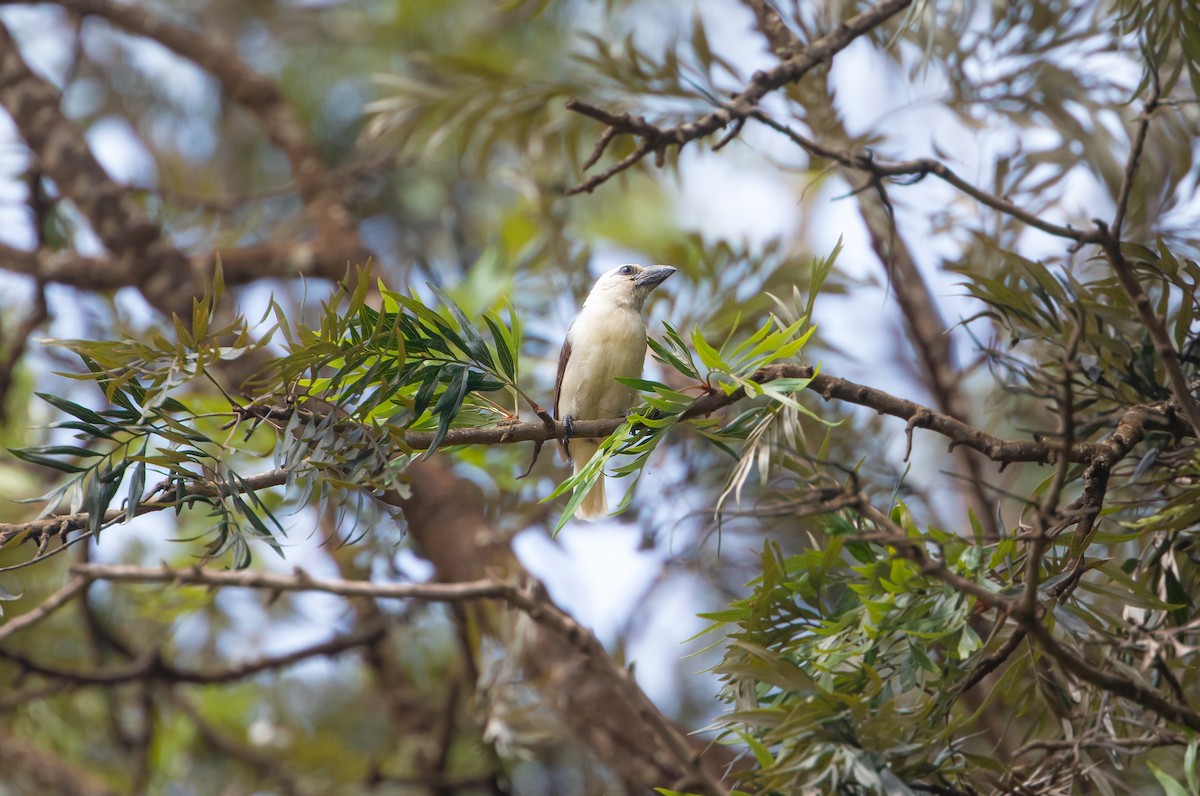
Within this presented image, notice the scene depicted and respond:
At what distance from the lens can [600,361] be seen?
142 inches

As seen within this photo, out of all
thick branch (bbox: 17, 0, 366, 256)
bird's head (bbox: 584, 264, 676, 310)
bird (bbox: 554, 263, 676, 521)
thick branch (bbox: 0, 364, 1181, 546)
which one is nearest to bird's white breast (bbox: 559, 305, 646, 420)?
bird (bbox: 554, 263, 676, 521)

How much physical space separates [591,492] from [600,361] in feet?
2.04

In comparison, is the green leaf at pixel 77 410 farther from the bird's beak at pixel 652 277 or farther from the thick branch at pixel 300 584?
the bird's beak at pixel 652 277

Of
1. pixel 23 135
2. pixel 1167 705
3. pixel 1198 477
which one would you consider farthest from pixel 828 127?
pixel 23 135

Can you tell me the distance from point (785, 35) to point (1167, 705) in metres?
2.24

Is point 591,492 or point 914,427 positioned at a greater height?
point 591,492

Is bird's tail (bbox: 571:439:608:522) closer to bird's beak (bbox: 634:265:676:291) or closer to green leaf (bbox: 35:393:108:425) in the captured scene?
bird's beak (bbox: 634:265:676:291)

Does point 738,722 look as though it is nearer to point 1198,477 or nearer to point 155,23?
point 1198,477

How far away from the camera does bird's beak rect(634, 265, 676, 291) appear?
13.5 ft

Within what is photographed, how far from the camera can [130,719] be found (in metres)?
6.77

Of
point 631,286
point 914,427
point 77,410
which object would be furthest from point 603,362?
point 77,410

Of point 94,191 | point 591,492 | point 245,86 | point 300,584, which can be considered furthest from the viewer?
point 245,86

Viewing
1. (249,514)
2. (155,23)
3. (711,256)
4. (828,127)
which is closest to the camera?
(249,514)

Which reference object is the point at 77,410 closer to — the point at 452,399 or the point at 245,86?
the point at 452,399
